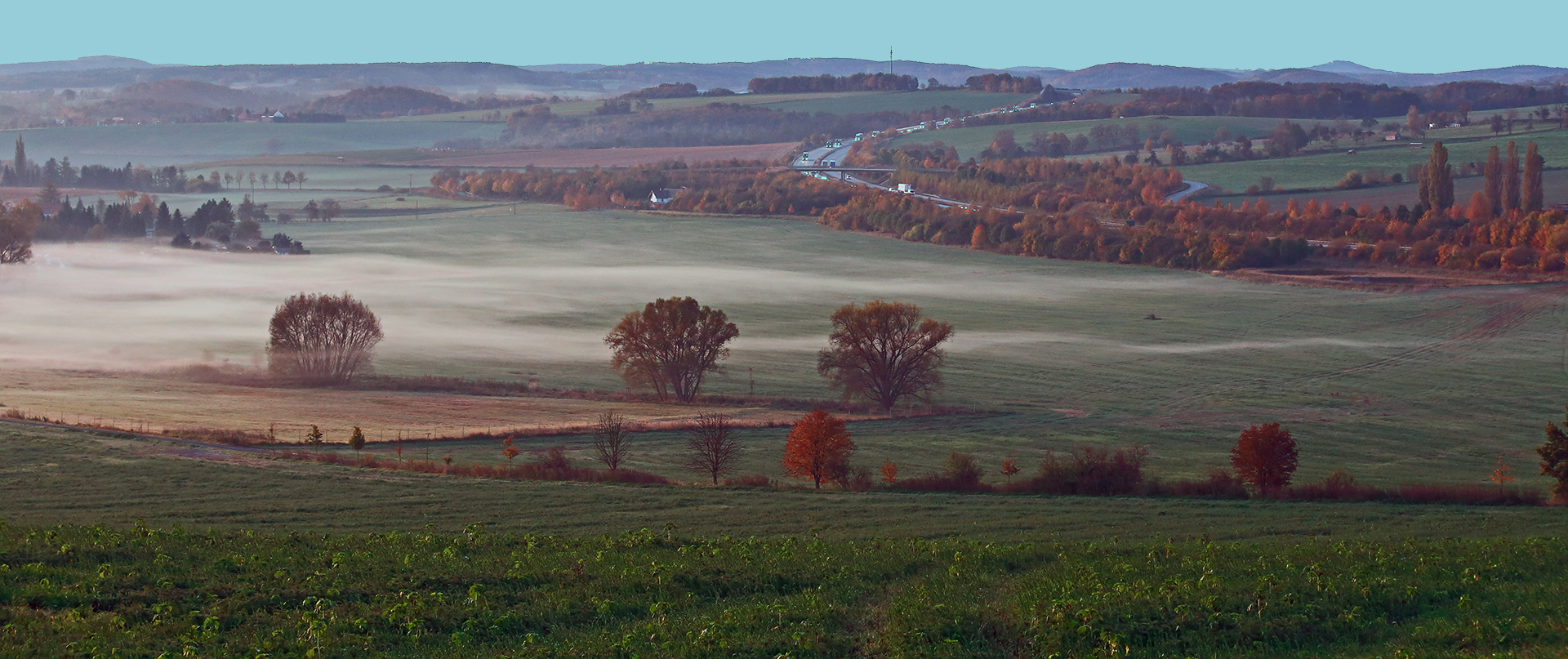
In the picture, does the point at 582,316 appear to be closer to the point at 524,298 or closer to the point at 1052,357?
the point at 524,298

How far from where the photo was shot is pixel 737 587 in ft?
67.6

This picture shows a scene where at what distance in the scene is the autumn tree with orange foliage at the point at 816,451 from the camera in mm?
47250

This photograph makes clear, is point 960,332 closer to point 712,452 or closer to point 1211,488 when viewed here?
point 712,452

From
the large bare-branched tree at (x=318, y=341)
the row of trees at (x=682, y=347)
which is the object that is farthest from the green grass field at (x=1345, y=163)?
the large bare-branched tree at (x=318, y=341)

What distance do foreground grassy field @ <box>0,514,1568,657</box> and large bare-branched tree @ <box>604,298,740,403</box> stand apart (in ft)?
162

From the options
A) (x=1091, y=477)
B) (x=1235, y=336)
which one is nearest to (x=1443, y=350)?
(x=1235, y=336)

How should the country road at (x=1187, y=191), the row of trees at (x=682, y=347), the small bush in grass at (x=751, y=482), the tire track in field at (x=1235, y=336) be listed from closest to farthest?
1. the small bush in grass at (x=751, y=482)
2. the row of trees at (x=682, y=347)
3. the tire track in field at (x=1235, y=336)
4. the country road at (x=1187, y=191)

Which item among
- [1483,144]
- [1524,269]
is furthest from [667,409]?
[1483,144]

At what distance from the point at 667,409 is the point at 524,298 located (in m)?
53.6

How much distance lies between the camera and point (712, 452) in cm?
4897

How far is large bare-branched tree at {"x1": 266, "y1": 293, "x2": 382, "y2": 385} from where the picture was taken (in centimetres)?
8044

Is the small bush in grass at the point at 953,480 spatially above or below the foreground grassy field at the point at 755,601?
below

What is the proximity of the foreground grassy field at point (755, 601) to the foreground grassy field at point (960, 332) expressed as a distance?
2968cm

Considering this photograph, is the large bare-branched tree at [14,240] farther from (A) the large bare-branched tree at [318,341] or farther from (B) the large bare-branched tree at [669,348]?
(B) the large bare-branched tree at [669,348]
